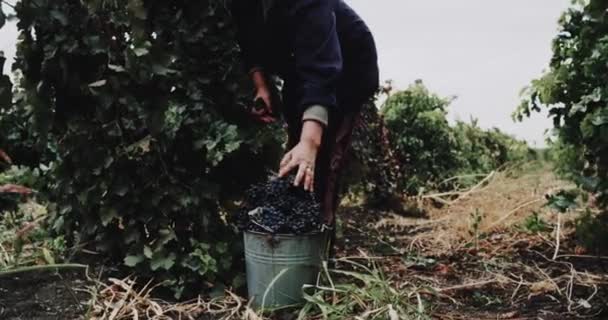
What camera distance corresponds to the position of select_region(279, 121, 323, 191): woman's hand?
7.59 feet

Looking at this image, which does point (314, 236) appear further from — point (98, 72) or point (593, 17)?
point (593, 17)

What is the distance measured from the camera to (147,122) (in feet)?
8.89

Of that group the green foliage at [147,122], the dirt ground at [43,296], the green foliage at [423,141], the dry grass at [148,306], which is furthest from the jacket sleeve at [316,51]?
the green foliage at [423,141]

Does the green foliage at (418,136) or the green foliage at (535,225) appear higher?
the green foliage at (418,136)

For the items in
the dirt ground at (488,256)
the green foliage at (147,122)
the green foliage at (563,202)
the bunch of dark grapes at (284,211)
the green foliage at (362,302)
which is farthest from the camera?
the green foliage at (563,202)

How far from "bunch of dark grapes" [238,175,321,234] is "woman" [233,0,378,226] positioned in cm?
9

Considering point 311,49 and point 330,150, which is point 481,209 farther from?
point 311,49

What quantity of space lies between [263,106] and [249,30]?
0.32 meters

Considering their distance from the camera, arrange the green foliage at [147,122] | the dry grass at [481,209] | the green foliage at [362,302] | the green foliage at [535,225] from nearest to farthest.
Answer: the green foliage at [362,302], the green foliage at [147,122], the green foliage at [535,225], the dry grass at [481,209]

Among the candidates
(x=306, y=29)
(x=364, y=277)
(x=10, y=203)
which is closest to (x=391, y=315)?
(x=364, y=277)

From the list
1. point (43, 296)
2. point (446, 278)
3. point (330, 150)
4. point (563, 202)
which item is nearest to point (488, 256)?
point (446, 278)

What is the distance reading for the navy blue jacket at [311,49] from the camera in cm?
240

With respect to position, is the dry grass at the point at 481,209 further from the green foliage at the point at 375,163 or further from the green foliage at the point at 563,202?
the green foliage at the point at 563,202

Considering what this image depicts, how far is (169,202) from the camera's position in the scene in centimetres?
282
